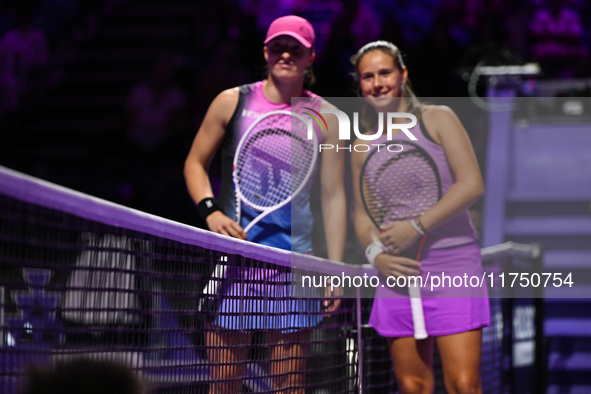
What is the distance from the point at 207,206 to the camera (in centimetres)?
267

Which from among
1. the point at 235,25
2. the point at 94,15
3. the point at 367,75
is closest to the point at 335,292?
the point at 367,75

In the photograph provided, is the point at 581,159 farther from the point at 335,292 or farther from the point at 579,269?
the point at 335,292

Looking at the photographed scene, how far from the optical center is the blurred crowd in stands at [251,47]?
728 centimetres

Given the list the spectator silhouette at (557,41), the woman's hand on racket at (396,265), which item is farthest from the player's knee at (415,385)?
the spectator silhouette at (557,41)

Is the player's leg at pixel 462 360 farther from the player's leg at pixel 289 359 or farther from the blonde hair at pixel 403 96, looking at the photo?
the blonde hair at pixel 403 96

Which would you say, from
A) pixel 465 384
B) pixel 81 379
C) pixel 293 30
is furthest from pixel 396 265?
pixel 81 379

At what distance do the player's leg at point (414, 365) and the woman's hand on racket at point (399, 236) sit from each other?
13.2 inches

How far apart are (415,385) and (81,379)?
1906 millimetres

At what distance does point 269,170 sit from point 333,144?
25cm

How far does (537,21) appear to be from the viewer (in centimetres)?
836

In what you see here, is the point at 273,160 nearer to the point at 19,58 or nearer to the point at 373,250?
the point at 373,250

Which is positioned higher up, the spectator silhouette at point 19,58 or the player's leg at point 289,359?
the spectator silhouette at point 19,58

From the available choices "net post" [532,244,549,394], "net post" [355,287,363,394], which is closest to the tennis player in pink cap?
"net post" [355,287,363,394]

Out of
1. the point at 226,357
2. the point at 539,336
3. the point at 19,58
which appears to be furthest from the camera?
the point at 19,58
